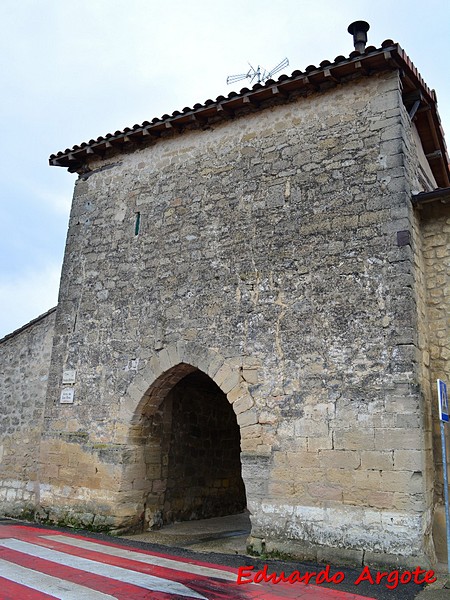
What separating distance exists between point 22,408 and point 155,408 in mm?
2611

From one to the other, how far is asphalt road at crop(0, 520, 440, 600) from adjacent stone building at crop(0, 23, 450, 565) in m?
0.43

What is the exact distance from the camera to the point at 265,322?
6531 millimetres

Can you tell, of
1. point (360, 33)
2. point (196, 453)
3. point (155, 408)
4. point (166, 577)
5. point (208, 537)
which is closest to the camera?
point (166, 577)

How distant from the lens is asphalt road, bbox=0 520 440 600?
436cm

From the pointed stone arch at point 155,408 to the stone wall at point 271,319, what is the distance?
0.09 ft

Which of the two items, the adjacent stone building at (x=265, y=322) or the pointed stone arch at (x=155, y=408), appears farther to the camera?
the pointed stone arch at (x=155, y=408)

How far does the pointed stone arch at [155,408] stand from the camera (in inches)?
262

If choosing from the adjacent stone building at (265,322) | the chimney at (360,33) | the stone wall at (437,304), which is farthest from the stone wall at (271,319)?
the chimney at (360,33)

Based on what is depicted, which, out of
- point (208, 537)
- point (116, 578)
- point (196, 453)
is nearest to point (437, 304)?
point (208, 537)

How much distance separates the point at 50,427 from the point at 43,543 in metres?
2.06

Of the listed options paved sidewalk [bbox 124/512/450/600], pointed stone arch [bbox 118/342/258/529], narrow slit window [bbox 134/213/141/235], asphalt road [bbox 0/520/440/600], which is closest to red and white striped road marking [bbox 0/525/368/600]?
asphalt road [bbox 0/520/440/600]

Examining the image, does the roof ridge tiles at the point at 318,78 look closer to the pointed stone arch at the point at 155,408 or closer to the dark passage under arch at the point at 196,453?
the pointed stone arch at the point at 155,408

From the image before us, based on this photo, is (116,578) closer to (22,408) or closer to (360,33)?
(22,408)

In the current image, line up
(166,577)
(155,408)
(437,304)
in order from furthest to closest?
(155,408) → (437,304) → (166,577)
